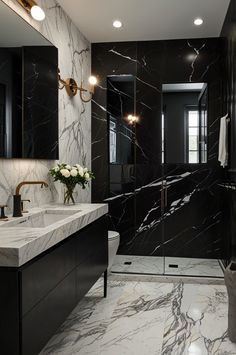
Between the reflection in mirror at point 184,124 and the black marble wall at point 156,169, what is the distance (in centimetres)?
8

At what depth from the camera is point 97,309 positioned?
111 inches

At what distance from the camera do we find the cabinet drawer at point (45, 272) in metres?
1.49

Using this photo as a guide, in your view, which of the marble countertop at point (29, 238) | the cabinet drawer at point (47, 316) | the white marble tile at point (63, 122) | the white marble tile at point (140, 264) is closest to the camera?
the marble countertop at point (29, 238)

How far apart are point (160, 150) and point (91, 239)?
197cm

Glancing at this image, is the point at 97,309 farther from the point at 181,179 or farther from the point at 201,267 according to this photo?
the point at 181,179

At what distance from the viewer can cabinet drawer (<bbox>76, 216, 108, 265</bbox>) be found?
89.0 inches

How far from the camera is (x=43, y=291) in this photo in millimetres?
1682

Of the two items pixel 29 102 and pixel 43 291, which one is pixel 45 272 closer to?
pixel 43 291

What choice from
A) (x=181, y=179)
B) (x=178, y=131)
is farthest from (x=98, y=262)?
(x=178, y=131)

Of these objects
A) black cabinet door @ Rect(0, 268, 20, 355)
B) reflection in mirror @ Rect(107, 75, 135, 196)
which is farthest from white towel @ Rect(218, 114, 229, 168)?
black cabinet door @ Rect(0, 268, 20, 355)

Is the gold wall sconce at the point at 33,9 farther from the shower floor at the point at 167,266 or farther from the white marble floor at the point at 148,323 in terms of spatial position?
the shower floor at the point at 167,266

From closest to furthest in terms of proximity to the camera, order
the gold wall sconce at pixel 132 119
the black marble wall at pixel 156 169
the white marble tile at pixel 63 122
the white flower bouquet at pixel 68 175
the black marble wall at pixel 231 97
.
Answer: the white marble tile at pixel 63 122
the white flower bouquet at pixel 68 175
the black marble wall at pixel 231 97
the black marble wall at pixel 156 169
the gold wall sconce at pixel 132 119

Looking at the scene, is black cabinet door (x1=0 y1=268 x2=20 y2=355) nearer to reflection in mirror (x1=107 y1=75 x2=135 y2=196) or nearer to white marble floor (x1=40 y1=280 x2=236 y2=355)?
white marble floor (x1=40 y1=280 x2=236 y2=355)

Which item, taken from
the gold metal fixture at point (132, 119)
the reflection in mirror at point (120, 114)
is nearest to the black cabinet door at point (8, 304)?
the reflection in mirror at point (120, 114)
